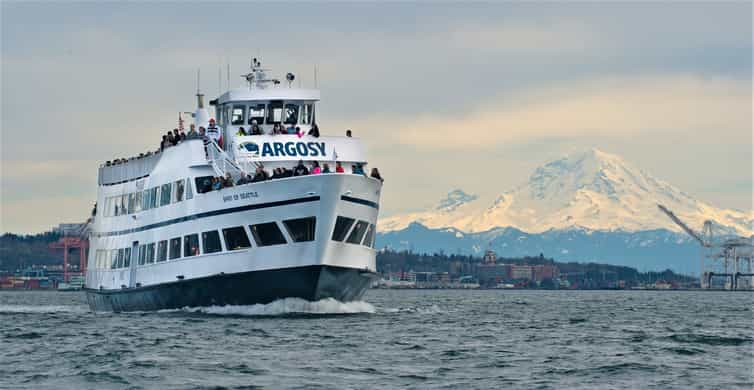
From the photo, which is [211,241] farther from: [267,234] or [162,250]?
[162,250]

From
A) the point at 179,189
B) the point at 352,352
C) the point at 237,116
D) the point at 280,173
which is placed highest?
the point at 237,116

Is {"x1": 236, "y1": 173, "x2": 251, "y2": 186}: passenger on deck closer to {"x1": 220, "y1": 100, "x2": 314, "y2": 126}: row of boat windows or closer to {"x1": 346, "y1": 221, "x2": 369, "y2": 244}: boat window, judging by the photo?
{"x1": 346, "y1": 221, "x2": 369, "y2": 244}: boat window

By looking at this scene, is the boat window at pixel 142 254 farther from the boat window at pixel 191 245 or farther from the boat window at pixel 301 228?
the boat window at pixel 301 228

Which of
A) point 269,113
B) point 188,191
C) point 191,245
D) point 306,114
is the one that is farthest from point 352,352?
point 306,114

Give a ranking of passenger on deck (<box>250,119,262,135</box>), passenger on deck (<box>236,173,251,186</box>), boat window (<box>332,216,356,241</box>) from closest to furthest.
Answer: boat window (<box>332,216,356,241</box>) < passenger on deck (<box>236,173,251,186</box>) < passenger on deck (<box>250,119,262,135</box>)

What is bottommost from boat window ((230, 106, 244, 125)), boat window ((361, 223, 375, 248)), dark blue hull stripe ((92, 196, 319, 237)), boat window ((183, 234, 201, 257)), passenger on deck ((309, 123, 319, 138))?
boat window ((183, 234, 201, 257))

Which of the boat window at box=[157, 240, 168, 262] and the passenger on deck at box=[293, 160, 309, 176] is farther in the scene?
the boat window at box=[157, 240, 168, 262]

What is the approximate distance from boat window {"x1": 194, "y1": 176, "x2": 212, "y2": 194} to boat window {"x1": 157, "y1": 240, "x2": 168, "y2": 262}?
341 centimetres

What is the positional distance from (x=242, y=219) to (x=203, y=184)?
3.88 m

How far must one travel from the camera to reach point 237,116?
5916 cm

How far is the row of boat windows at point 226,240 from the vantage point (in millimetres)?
50781

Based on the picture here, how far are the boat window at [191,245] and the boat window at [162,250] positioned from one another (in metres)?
1.97

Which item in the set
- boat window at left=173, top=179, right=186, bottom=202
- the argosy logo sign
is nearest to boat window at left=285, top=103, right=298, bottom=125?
the argosy logo sign

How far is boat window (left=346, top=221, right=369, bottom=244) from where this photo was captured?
52.2m
